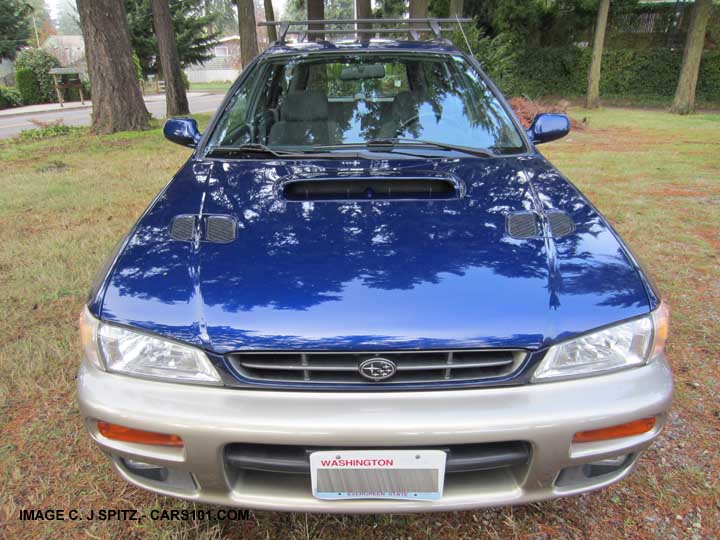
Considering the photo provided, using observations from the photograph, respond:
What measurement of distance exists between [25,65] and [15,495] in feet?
102

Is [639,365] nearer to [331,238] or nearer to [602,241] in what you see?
[602,241]

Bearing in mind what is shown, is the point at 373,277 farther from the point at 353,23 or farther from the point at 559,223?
the point at 353,23

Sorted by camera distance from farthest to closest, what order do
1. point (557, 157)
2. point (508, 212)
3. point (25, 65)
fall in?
point (25, 65), point (557, 157), point (508, 212)

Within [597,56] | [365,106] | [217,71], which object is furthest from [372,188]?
[217,71]

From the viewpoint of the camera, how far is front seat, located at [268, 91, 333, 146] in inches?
96.5

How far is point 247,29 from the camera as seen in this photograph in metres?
12.2

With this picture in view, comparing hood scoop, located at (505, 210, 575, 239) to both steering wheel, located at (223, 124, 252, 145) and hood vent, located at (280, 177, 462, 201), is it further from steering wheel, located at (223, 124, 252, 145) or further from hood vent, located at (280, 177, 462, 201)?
steering wheel, located at (223, 124, 252, 145)

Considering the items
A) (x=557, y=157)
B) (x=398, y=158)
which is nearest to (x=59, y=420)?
(x=398, y=158)

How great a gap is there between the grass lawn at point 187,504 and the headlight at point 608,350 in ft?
2.19

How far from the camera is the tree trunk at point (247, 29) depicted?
1206 cm

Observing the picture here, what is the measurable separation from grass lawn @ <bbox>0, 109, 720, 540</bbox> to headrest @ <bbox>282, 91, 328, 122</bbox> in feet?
5.65

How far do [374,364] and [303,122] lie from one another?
5.35 ft

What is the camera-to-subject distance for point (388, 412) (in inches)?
51.5

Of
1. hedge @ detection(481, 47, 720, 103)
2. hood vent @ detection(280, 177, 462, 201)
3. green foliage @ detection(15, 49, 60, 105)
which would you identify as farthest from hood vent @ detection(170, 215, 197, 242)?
green foliage @ detection(15, 49, 60, 105)
